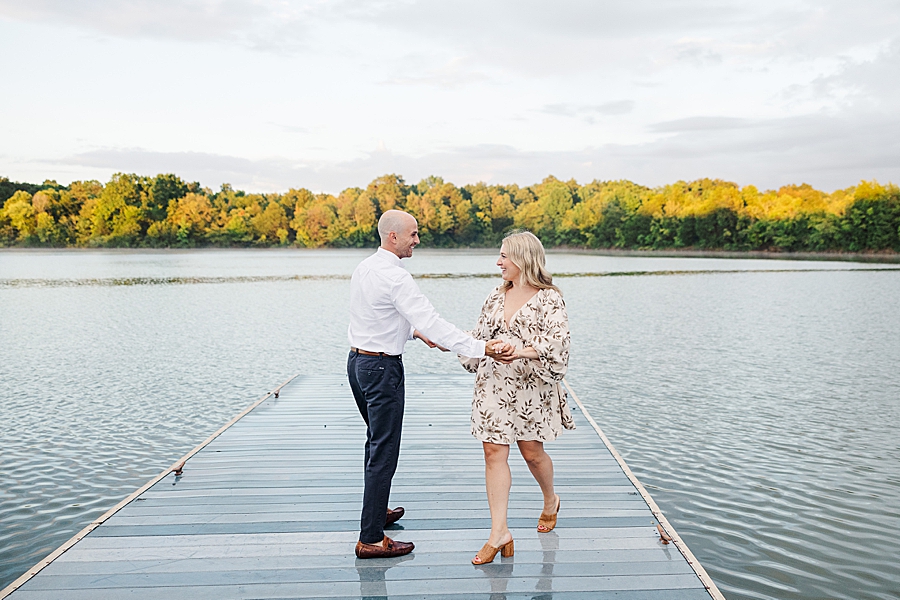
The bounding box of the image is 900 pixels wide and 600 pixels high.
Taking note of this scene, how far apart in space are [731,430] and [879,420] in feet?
6.68

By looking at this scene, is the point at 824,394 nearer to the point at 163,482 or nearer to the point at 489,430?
the point at 489,430

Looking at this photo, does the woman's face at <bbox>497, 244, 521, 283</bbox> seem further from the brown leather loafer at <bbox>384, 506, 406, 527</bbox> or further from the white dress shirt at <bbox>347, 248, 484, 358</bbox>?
the brown leather loafer at <bbox>384, 506, 406, 527</bbox>

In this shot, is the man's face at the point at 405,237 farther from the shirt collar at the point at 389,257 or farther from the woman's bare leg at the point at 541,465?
the woman's bare leg at the point at 541,465

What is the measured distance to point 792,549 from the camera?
5.04m

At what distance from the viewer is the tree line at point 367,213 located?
3679 inches

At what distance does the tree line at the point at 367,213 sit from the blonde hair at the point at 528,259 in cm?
8979

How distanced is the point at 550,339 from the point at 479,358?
→ 0.38 metres

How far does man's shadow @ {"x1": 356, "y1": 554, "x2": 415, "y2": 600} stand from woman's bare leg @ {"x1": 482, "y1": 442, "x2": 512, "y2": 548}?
46 centimetres

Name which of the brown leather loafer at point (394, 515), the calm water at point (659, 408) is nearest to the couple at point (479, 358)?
the brown leather loafer at point (394, 515)

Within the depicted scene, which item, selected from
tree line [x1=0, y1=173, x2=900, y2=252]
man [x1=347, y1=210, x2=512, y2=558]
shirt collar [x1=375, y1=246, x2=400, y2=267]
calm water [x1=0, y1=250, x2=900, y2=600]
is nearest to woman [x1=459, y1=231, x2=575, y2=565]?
man [x1=347, y1=210, x2=512, y2=558]

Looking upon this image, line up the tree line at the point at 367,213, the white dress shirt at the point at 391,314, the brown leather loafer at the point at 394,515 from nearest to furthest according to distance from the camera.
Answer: the white dress shirt at the point at 391,314 → the brown leather loafer at the point at 394,515 → the tree line at the point at 367,213

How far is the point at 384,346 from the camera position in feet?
11.6

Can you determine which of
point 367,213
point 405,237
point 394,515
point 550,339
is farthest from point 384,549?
point 367,213

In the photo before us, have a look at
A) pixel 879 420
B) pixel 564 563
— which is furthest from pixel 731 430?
pixel 564 563
